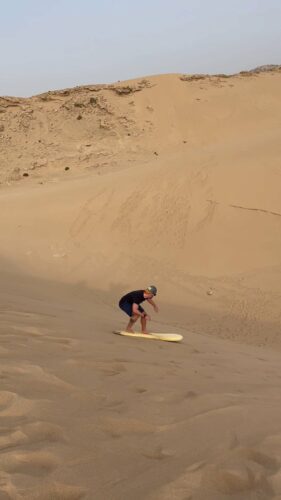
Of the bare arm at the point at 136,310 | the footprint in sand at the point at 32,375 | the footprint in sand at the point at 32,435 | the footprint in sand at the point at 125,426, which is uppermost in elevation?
the footprint in sand at the point at 32,435

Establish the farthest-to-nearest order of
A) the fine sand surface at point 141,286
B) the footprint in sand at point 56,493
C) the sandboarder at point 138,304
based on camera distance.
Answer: the sandboarder at point 138,304, the fine sand surface at point 141,286, the footprint in sand at point 56,493

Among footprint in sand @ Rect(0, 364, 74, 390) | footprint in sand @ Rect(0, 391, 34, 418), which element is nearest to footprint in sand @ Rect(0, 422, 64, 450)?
footprint in sand @ Rect(0, 391, 34, 418)

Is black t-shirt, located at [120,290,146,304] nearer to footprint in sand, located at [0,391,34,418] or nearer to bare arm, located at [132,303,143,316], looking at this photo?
bare arm, located at [132,303,143,316]

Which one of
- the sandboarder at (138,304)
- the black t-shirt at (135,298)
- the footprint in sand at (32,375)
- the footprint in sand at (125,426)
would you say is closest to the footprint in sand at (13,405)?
the footprint in sand at (32,375)

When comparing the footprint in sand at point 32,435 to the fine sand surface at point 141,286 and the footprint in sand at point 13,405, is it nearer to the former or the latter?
the fine sand surface at point 141,286

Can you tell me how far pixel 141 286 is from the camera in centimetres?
1050

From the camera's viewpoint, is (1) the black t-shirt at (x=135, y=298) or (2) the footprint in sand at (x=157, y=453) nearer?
(2) the footprint in sand at (x=157, y=453)

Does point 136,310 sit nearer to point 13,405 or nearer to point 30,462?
point 13,405

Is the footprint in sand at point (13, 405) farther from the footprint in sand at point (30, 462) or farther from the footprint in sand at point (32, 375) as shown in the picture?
the footprint in sand at point (30, 462)

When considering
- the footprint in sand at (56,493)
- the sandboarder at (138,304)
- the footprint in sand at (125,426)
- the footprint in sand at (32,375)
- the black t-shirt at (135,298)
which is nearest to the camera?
the footprint in sand at (56,493)

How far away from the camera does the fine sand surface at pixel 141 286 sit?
2.34 meters

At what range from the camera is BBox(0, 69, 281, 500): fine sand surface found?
2.34 metres

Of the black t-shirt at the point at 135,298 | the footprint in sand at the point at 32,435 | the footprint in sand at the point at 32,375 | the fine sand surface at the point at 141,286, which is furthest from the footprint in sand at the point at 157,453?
the black t-shirt at the point at 135,298

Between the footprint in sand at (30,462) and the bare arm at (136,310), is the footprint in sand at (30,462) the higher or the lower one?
the higher one
